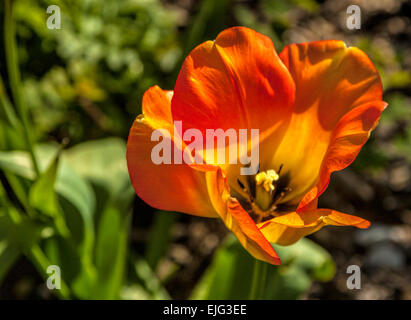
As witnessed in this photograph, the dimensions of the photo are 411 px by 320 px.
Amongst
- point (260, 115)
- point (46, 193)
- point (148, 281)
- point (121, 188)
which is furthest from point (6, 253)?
point (260, 115)

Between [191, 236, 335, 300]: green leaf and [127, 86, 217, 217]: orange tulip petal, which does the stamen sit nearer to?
[127, 86, 217, 217]: orange tulip petal

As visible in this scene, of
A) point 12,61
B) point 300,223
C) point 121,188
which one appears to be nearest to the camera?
point 300,223

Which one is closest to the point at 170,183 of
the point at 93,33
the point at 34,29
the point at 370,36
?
the point at 93,33

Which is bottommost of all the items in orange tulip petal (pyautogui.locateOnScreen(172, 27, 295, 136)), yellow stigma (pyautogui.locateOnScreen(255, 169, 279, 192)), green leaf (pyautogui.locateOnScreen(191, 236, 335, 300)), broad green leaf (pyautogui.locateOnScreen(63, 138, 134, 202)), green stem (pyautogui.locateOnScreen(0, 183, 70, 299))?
green leaf (pyautogui.locateOnScreen(191, 236, 335, 300))

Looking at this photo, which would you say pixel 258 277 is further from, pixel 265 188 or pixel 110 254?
pixel 110 254

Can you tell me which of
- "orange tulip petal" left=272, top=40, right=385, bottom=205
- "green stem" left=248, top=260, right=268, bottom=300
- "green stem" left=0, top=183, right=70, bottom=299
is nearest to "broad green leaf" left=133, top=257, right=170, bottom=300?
"green stem" left=0, top=183, right=70, bottom=299
